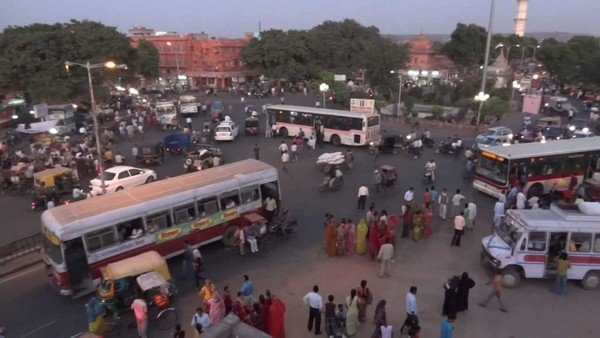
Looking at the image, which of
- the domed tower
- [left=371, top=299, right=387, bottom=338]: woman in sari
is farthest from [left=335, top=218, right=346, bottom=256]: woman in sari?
the domed tower

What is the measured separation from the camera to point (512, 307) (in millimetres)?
12062

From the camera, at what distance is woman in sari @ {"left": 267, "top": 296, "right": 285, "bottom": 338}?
33.2ft

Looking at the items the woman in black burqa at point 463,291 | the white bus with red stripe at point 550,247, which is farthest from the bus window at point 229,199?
the white bus with red stripe at point 550,247

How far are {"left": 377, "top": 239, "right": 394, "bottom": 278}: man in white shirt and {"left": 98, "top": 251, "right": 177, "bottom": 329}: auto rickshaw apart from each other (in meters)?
6.05

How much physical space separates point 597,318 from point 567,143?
12199 mm

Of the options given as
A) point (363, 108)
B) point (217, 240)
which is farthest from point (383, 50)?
point (217, 240)

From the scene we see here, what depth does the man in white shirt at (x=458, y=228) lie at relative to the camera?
15.3 metres

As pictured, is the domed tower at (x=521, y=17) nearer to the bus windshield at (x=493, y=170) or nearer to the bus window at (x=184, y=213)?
the bus windshield at (x=493, y=170)

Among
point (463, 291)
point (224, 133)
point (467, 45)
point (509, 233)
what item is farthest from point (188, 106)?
point (467, 45)

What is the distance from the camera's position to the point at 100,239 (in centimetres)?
1274

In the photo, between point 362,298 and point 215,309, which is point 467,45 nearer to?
point 362,298

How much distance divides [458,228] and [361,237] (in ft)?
11.4

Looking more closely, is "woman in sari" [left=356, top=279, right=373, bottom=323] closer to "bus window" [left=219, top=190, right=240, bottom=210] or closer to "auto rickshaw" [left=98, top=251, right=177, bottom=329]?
"auto rickshaw" [left=98, top=251, right=177, bottom=329]

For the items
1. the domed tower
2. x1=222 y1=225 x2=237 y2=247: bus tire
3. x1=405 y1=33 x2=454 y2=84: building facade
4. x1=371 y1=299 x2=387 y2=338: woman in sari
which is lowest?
x1=222 y1=225 x2=237 y2=247: bus tire
